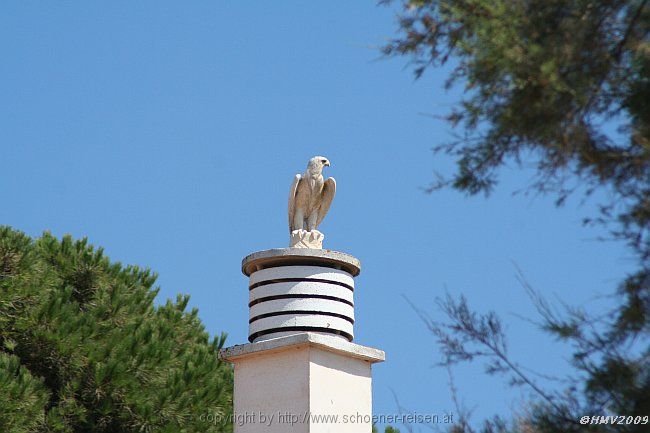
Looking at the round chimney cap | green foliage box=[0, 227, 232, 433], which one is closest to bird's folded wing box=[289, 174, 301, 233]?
the round chimney cap

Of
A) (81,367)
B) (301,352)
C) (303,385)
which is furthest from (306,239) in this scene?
(81,367)

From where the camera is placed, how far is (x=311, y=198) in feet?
40.3

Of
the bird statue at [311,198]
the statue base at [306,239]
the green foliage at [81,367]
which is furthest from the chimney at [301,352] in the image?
the green foliage at [81,367]

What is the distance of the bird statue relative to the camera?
1229 cm

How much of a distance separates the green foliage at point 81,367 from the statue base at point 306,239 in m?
5.02

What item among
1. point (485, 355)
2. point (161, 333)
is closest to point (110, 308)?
point (161, 333)

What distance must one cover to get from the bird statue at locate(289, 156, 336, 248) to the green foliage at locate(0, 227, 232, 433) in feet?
16.2

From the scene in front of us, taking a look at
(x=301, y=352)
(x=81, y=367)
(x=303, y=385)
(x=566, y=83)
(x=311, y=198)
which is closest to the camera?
(x=566, y=83)

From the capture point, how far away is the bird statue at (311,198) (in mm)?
12289

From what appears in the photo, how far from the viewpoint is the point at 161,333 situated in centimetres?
1767

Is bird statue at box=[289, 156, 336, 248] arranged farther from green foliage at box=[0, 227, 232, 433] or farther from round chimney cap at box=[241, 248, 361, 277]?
green foliage at box=[0, 227, 232, 433]

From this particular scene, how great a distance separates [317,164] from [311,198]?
0.37 meters

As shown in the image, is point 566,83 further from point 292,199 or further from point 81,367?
point 81,367

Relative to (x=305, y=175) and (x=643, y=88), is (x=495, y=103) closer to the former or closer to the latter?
(x=643, y=88)
